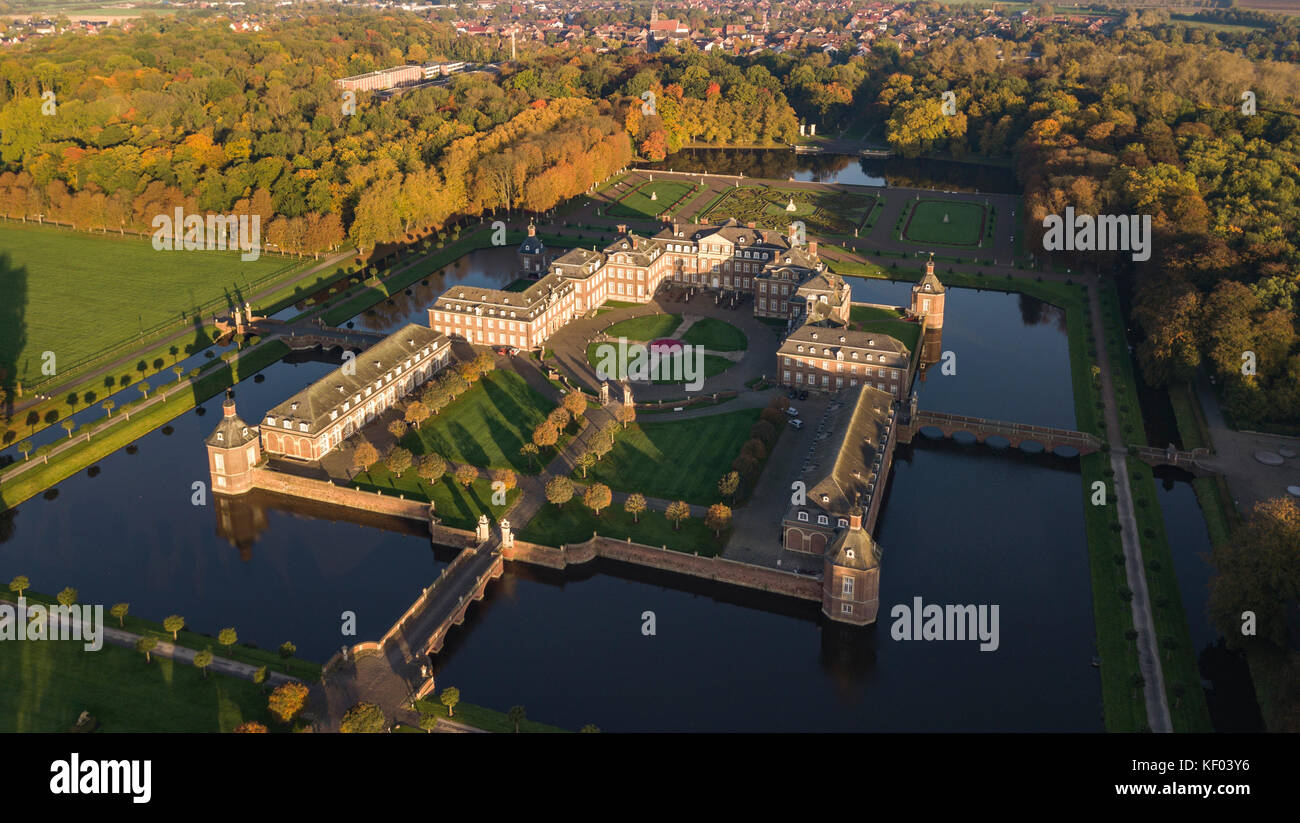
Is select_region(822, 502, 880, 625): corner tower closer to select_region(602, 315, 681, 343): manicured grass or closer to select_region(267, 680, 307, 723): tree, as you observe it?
select_region(267, 680, 307, 723): tree

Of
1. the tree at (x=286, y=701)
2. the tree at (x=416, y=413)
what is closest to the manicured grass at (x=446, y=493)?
the tree at (x=416, y=413)

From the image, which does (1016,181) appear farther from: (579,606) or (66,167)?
(66,167)

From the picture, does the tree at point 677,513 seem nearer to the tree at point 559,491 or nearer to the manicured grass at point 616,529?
the manicured grass at point 616,529

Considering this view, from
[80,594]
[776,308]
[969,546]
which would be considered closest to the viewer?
[80,594]

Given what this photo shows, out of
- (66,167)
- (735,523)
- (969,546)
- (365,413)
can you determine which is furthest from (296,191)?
(969,546)

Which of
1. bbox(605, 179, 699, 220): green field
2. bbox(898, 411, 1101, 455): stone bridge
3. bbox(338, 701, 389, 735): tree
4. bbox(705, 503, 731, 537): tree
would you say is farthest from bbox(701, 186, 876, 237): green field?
bbox(338, 701, 389, 735): tree

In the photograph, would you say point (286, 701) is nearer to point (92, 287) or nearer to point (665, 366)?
point (665, 366)
